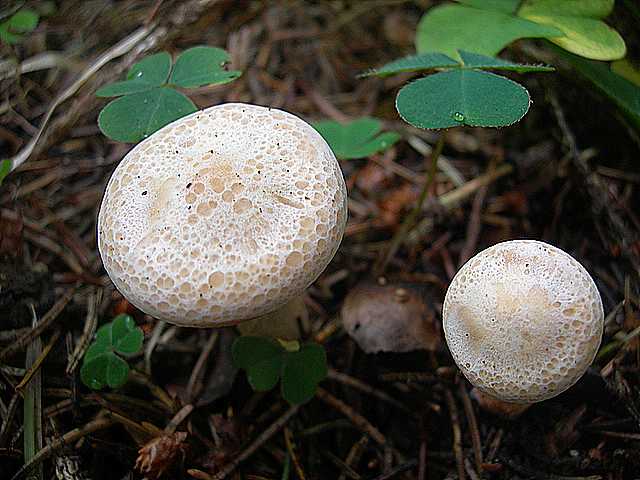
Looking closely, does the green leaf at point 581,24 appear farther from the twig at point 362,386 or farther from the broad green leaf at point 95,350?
the broad green leaf at point 95,350

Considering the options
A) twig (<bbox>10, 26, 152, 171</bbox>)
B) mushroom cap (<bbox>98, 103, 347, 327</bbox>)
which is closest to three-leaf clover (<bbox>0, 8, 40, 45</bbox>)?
twig (<bbox>10, 26, 152, 171</bbox>)

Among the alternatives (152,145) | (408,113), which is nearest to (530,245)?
(408,113)

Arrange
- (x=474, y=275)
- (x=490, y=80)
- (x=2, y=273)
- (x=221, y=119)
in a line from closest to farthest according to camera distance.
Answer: (x=474, y=275) → (x=221, y=119) → (x=490, y=80) → (x=2, y=273)

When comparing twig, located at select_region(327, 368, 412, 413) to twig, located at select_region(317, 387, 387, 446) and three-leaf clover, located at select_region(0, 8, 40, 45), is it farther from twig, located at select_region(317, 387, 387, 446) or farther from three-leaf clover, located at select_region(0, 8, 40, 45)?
three-leaf clover, located at select_region(0, 8, 40, 45)

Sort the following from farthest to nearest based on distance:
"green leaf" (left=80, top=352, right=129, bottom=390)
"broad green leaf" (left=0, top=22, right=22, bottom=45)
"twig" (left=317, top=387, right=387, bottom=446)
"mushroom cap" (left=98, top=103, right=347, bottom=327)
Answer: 1. "broad green leaf" (left=0, top=22, right=22, bottom=45)
2. "twig" (left=317, top=387, right=387, bottom=446)
3. "green leaf" (left=80, top=352, right=129, bottom=390)
4. "mushroom cap" (left=98, top=103, right=347, bottom=327)

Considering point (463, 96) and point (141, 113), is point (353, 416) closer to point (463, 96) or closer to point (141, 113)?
point (463, 96)

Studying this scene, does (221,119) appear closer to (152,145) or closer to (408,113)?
(152,145)

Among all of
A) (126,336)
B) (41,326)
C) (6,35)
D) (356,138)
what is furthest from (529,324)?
(6,35)

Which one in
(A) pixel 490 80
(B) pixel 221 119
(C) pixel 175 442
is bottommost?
(C) pixel 175 442
